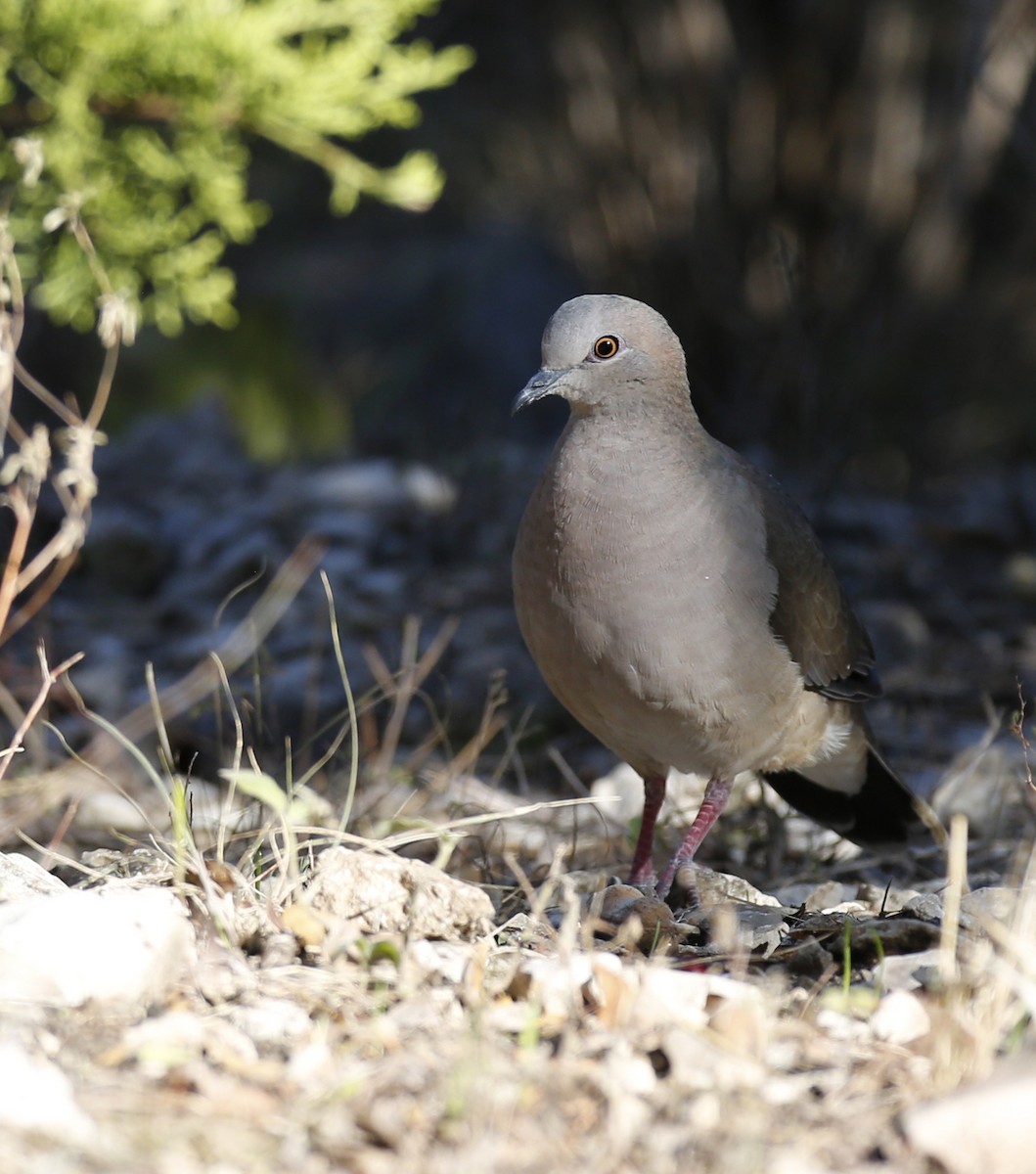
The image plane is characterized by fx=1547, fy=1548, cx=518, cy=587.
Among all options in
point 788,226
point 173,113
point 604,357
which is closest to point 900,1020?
point 604,357

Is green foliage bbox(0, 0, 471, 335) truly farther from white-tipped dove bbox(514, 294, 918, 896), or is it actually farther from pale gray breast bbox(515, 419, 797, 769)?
pale gray breast bbox(515, 419, 797, 769)

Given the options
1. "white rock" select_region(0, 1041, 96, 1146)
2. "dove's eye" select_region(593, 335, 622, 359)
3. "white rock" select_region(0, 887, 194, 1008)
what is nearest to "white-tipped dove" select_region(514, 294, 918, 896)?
"dove's eye" select_region(593, 335, 622, 359)

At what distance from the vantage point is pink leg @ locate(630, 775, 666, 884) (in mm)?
3977

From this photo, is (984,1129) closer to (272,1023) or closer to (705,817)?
Answer: (272,1023)

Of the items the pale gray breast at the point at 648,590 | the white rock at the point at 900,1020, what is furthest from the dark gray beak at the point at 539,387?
the white rock at the point at 900,1020

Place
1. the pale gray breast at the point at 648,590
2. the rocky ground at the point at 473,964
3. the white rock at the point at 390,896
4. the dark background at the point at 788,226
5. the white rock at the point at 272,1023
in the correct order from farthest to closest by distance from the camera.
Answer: the dark background at the point at 788,226, the pale gray breast at the point at 648,590, the white rock at the point at 390,896, the white rock at the point at 272,1023, the rocky ground at the point at 473,964

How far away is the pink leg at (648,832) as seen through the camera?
157 inches

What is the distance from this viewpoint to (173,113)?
5.09 metres

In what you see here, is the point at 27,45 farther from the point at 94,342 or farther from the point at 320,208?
the point at 320,208

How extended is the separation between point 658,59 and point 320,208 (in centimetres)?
969

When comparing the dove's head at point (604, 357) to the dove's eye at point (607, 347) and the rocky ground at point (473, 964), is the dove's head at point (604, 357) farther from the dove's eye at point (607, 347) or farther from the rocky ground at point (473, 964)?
the rocky ground at point (473, 964)

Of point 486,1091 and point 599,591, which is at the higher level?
point 599,591

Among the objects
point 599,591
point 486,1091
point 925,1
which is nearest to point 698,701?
point 599,591

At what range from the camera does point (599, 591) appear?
11.7 feet
